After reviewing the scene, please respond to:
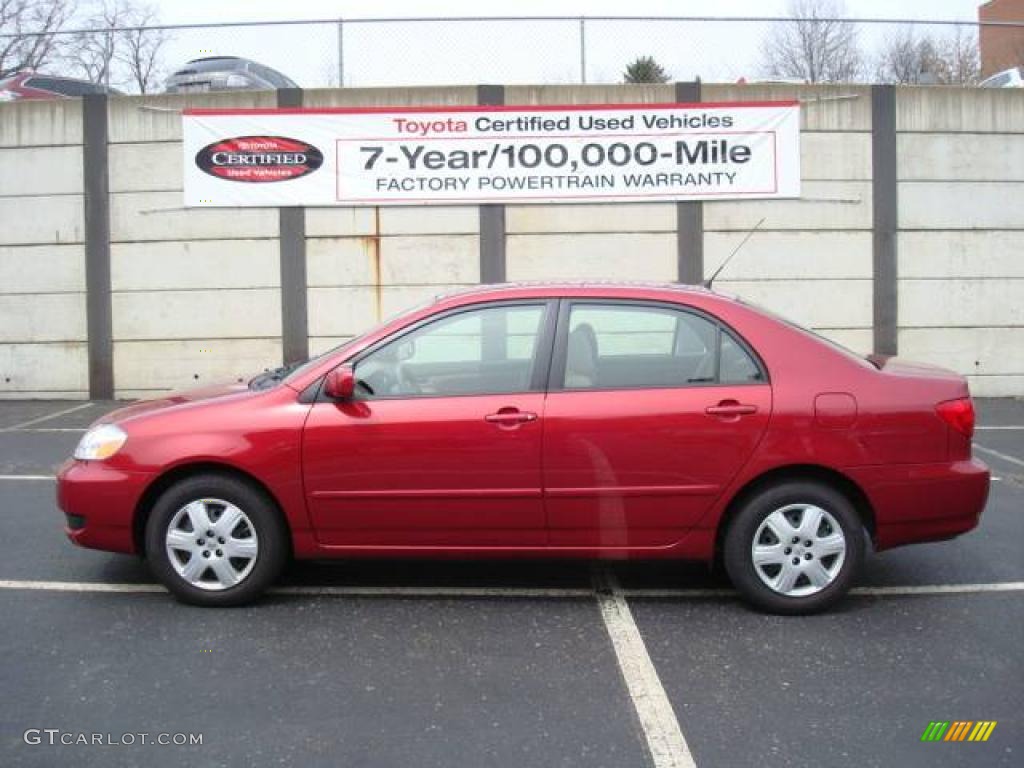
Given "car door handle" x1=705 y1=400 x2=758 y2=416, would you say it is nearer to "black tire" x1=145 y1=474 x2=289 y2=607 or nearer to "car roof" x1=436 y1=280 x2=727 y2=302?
"car roof" x1=436 y1=280 x2=727 y2=302

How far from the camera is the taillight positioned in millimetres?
4379

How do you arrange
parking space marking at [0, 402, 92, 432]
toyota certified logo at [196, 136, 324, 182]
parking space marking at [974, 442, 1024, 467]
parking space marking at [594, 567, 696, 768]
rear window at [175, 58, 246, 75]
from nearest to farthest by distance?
parking space marking at [594, 567, 696, 768] < parking space marking at [974, 442, 1024, 467] < parking space marking at [0, 402, 92, 432] < toyota certified logo at [196, 136, 324, 182] < rear window at [175, 58, 246, 75]

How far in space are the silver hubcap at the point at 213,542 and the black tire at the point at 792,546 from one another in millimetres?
2204

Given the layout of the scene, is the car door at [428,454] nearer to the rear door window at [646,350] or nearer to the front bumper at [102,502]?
the rear door window at [646,350]

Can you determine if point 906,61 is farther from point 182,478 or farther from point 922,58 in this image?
point 182,478

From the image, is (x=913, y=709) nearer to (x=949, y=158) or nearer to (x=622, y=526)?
(x=622, y=526)

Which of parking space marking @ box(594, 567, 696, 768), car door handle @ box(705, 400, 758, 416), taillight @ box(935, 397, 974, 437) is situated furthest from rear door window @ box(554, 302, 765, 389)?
parking space marking @ box(594, 567, 696, 768)

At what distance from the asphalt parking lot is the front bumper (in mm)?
339

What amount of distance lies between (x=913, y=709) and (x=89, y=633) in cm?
337

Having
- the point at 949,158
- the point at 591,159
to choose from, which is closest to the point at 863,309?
the point at 949,158

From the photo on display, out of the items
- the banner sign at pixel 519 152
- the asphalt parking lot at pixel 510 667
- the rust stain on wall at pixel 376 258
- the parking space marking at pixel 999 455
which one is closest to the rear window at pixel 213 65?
the banner sign at pixel 519 152

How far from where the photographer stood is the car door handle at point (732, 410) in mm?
4324

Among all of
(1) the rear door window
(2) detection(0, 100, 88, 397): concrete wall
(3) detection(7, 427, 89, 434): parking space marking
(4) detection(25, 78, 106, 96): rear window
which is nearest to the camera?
(1) the rear door window

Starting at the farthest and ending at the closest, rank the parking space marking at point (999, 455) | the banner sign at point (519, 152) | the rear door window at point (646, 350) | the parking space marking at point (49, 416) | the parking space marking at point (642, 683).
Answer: the banner sign at point (519, 152), the parking space marking at point (49, 416), the parking space marking at point (999, 455), the rear door window at point (646, 350), the parking space marking at point (642, 683)
